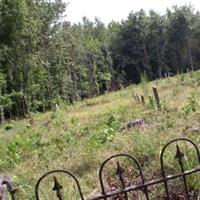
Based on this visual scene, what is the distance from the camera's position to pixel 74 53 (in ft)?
174

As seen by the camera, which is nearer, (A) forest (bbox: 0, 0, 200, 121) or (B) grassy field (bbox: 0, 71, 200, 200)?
(B) grassy field (bbox: 0, 71, 200, 200)

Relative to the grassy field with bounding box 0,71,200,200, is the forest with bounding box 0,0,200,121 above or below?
above

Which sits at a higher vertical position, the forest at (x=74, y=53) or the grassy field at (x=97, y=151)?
the forest at (x=74, y=53)

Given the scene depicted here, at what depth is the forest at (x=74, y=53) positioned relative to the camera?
112 feet

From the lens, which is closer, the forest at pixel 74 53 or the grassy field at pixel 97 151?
the grassy field at pixel 97 151

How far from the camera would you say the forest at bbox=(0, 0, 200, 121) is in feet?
112

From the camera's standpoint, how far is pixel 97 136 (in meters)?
9.12

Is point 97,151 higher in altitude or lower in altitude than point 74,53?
lower

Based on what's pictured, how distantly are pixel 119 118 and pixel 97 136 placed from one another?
361cm

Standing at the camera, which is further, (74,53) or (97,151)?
(74,53)

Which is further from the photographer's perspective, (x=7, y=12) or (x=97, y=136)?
(x=7, y=12)

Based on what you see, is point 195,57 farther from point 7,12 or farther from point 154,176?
point 154,176

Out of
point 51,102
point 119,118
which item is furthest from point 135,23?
point 119,118

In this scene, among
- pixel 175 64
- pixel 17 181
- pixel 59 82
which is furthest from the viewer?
pixel 175 64
